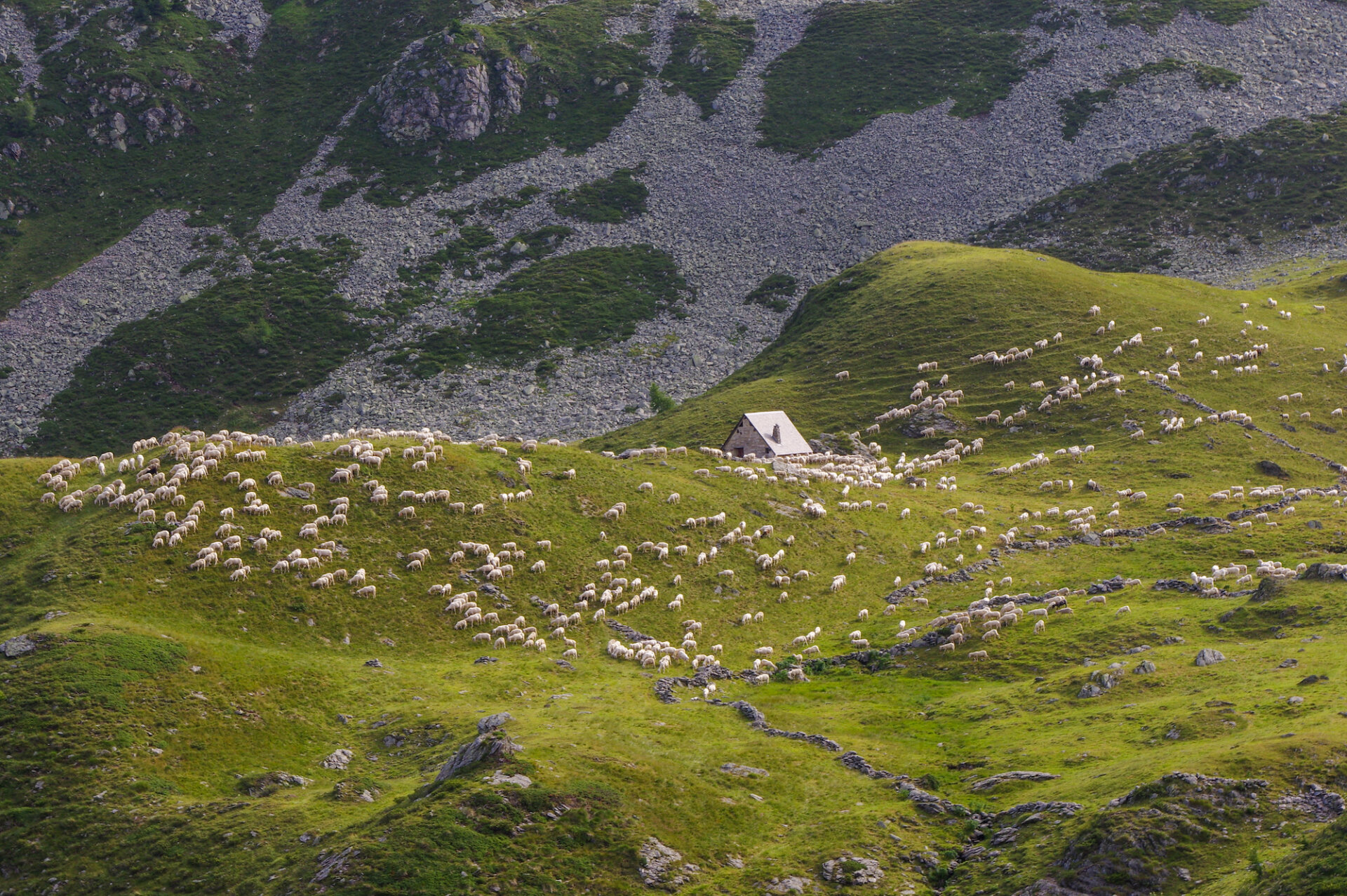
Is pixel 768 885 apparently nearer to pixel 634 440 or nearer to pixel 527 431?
pixel 634 440

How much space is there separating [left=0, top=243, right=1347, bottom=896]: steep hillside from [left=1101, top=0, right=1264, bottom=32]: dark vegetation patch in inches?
4929

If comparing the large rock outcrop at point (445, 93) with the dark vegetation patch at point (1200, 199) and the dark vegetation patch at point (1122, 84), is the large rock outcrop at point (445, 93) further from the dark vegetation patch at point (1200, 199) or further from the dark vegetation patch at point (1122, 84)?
the dark vegetation patch at point (1122, 84)

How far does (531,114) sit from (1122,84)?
98401 millimetres

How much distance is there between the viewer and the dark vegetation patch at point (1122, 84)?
15400 cm

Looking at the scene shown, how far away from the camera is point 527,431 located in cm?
11181

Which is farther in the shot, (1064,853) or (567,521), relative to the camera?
(567,521)

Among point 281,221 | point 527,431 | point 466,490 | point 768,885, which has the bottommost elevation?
point 527,431

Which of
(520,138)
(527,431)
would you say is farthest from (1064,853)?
(520,138)

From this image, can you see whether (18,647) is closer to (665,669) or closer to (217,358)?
(665,669)

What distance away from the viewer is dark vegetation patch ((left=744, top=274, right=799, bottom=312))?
136 meters

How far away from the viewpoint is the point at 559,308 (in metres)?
134

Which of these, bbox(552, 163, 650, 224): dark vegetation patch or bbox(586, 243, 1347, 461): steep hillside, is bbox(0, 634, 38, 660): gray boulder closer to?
bbox(586, 243, 1347, 461): steep hillside

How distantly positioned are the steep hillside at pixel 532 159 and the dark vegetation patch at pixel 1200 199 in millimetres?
1364

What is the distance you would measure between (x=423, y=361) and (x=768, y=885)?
356ft
